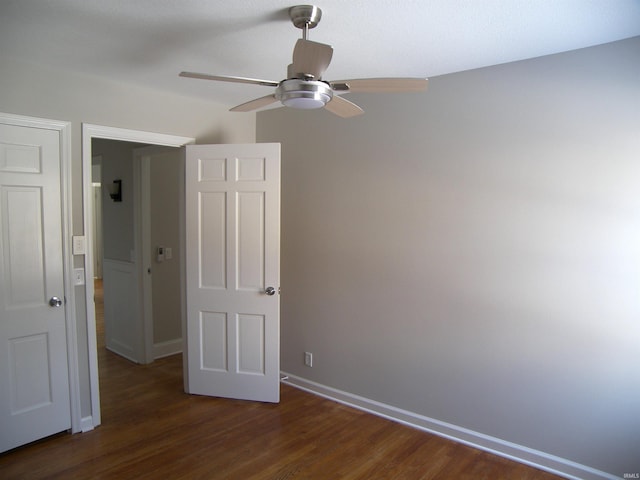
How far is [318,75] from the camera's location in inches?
69.8

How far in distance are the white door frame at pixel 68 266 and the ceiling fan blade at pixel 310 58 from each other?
188cm

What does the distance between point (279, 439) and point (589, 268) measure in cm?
222

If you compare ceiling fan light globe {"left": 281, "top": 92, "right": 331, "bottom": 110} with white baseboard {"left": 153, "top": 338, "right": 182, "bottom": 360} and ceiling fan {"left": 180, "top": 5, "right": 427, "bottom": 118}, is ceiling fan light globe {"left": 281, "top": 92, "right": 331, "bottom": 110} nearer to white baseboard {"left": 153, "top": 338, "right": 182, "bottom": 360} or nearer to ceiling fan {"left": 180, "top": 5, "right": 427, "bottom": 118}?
ceiling fan {"left": 180, "top": 5, "right": 427, "bottom": 118}

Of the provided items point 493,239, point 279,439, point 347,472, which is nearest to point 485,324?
point 493,239

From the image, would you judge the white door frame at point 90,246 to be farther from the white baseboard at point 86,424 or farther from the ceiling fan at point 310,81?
the ceiling fan at point 310,81

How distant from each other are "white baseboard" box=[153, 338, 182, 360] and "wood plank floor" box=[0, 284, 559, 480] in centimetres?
90

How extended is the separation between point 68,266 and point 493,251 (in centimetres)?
284

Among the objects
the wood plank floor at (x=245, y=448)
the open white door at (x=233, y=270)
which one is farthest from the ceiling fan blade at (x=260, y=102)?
the wood plank floor at (x=245, y=448)

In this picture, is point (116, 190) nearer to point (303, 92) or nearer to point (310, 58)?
point (303, 92)

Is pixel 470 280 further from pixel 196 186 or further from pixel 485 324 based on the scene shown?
pixel 196 186

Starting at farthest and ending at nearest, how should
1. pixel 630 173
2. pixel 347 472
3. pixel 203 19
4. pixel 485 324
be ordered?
pixel 485 324
pixel 347 472
pixel 630 173
pixel 203 19

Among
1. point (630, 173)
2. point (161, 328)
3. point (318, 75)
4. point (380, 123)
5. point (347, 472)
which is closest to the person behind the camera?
point (318, 75)

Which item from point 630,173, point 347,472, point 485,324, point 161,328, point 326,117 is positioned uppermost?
point 326,117

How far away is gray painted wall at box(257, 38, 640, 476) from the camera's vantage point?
2.25 metres
